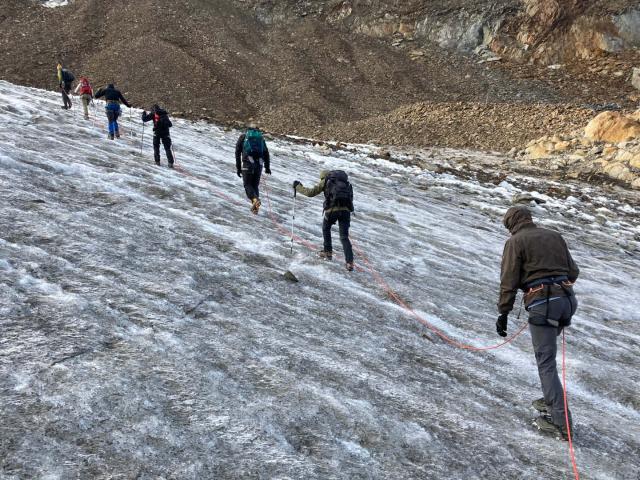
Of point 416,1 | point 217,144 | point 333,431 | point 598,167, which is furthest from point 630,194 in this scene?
point 416,1

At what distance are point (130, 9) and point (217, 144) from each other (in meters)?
43.2

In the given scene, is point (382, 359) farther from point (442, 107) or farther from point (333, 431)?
point (442, 107)

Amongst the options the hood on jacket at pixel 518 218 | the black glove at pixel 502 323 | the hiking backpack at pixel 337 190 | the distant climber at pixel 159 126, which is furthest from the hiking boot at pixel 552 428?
the distant climber at pixel 159 126

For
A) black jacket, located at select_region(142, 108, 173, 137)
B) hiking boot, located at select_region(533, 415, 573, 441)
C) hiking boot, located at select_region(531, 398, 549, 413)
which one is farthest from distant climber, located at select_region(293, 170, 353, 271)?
black jacket, located at select_region(142, 108, 173, 137)

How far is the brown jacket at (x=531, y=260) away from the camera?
18.1 ft

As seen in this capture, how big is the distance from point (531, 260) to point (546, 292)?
39 cm

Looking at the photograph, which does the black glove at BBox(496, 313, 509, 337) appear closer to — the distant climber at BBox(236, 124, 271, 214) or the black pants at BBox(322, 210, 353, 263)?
the black pants at BBox(322, 210, 353, 263)

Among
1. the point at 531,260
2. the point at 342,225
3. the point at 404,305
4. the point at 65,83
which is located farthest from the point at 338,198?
the point at 65,83

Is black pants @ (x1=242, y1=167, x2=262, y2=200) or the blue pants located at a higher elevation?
the blue pants

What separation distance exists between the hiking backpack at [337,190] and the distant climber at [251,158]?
9.14 ft

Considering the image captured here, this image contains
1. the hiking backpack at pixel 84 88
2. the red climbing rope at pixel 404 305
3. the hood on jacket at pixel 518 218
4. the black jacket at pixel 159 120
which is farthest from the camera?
the hiking backpack at pixel 84 88

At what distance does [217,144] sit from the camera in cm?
2169

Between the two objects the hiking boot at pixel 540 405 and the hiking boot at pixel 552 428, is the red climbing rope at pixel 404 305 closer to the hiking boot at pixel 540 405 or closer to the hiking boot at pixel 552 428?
the hiking boot at pixel 540 405

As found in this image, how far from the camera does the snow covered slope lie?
4270 millimetres
